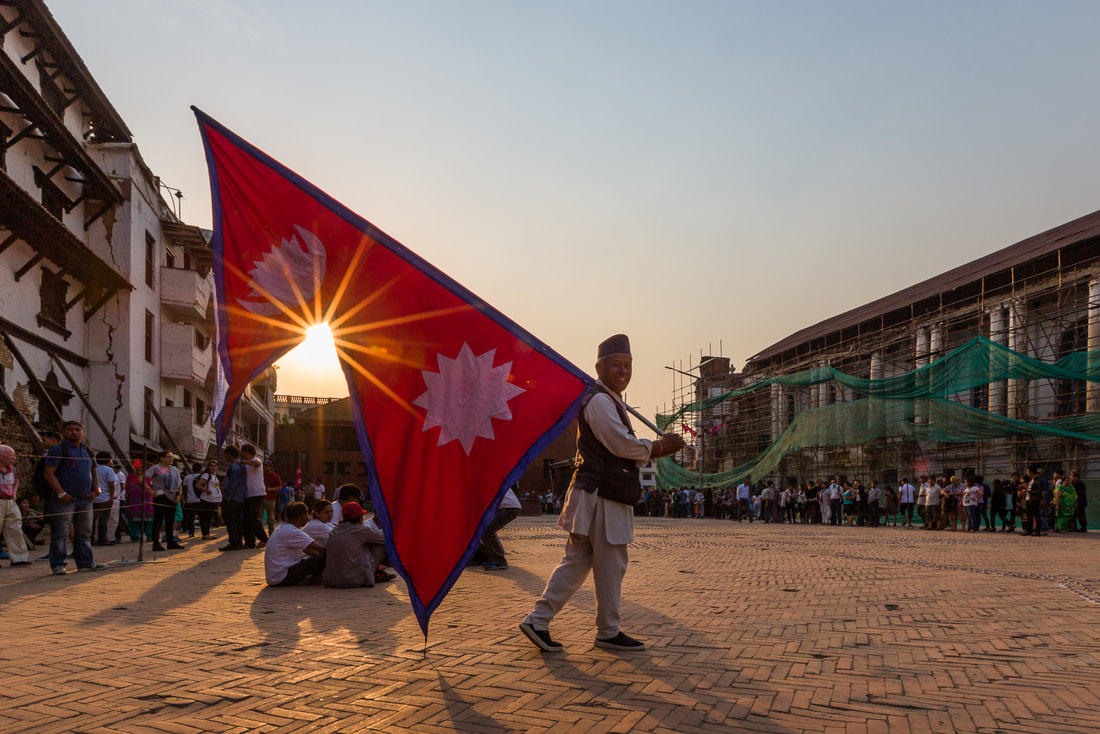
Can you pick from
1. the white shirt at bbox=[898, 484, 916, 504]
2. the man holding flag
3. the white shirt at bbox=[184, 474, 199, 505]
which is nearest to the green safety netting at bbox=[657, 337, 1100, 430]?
the white shirt at bbox=[898, 484, 916, 504]

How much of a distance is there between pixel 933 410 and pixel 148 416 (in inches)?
912

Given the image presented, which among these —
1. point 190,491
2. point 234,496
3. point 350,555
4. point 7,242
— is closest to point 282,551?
point 350,555

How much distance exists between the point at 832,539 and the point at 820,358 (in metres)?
22.7

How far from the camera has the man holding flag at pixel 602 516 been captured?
195 inches

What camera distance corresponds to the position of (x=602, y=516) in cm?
497

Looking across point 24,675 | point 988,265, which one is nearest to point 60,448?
point 24,675

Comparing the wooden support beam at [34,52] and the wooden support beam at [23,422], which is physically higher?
the wooden support beam at [34,52]

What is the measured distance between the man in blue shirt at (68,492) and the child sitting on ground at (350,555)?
3310mm

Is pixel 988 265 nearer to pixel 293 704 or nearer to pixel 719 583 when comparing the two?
pixel 719 583

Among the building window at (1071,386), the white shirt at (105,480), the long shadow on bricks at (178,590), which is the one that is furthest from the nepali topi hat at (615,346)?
the building window at (1071,386)

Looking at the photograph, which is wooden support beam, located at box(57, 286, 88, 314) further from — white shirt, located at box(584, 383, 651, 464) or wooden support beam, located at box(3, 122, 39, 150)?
white shirt, located at box(584, 383, 651, 464)

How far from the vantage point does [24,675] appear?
446cm

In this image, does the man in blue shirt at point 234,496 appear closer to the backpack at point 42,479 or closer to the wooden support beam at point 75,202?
the backpack at point 42,479

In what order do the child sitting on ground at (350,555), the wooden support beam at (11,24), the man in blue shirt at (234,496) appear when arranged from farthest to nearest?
the wooden support beam at (11,24), the man in blue shirt at (234,496), the child sitting on ground at (350,555)
